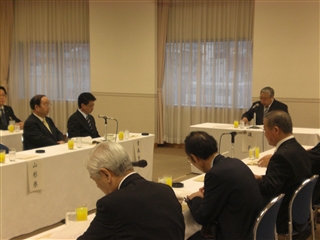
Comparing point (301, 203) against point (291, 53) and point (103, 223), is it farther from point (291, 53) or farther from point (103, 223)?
point (291, 53)

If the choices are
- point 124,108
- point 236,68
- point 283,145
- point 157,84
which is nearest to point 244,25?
point 236,68

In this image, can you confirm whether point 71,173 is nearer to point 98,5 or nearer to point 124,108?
point 124,108

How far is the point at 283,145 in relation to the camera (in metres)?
3.51

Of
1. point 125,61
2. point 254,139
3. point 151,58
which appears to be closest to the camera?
point 254,139

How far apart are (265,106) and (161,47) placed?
3076 millimetres

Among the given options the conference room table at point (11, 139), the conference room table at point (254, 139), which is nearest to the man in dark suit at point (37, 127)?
the conference room table at point (11, 139)

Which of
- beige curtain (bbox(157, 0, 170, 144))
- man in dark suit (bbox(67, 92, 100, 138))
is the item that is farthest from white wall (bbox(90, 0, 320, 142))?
man in dark suit (bbox(67, 92, 100, 138))

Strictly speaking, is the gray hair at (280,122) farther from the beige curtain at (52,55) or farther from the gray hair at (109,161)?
the beige curtain at (52,55)

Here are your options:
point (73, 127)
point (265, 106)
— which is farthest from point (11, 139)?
point (265, 106)

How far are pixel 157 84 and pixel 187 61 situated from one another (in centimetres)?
79

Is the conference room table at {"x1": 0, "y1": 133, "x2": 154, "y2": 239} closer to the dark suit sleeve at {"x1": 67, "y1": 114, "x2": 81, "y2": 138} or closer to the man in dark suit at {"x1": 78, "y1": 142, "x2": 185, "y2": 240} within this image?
the dark suit sleeve at {"x1": 67, "y1": 114, "x2": 81, "y2": 138}

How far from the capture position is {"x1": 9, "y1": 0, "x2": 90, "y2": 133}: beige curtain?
10711 millimetres

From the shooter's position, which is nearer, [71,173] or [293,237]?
[293,237]

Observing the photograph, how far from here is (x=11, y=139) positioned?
6844mm
